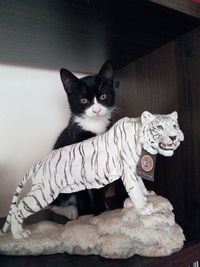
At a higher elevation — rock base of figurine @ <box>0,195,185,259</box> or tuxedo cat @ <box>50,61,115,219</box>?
tuxedo cat @ <box>50,61,115,219</box>

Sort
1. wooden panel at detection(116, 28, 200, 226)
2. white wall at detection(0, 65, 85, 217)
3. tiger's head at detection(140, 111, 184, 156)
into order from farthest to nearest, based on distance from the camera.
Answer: white wall at detection(0, 65, 85, 217) → wooden panel at detection(116, 28, 200, 226) → tiger's head at detection(140, 111, 184, 156)

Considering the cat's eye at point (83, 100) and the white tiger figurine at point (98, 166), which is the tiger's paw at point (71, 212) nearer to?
the white tiger figurine at point (98, 166)

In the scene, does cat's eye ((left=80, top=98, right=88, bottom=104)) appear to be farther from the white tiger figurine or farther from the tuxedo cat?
the white tiger figurine

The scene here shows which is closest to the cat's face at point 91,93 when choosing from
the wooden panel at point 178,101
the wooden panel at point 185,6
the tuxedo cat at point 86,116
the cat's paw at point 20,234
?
the tuxedo cat at point 86,116

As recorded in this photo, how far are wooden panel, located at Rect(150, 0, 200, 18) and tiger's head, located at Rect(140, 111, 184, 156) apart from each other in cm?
28

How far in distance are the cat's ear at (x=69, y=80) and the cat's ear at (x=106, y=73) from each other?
0.07 metres

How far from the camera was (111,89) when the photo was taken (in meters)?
0.80

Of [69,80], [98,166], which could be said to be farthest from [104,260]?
[69,80]

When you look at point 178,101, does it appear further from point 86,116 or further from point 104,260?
point 104,260

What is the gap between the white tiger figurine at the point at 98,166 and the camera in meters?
0.52

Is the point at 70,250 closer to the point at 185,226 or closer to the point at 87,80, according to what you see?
the point at 185,226

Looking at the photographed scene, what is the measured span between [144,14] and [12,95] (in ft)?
1.81

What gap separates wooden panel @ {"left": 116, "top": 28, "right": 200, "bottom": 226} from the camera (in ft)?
2.20

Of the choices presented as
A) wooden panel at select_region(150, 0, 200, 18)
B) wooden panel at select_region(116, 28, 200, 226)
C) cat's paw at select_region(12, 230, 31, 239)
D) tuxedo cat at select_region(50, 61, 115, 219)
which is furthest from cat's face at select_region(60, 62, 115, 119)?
cat's paw at select_region(12, 230, 31, 239)
